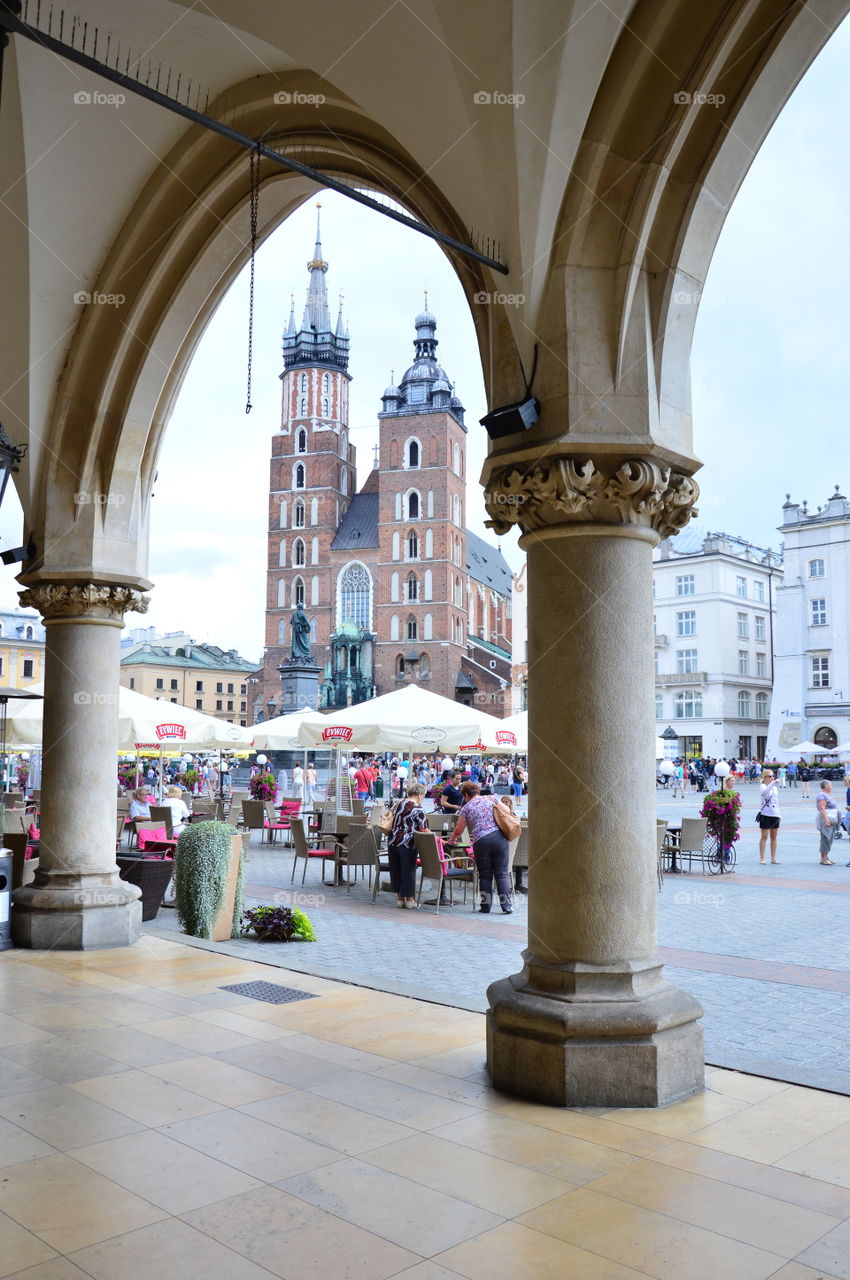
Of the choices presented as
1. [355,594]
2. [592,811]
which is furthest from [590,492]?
[355,594]

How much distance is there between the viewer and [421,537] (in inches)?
2918

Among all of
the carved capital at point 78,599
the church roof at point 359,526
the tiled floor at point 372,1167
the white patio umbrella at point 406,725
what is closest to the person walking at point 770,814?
the white patio umbrella at point 406,725

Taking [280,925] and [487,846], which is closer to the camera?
[280,925]

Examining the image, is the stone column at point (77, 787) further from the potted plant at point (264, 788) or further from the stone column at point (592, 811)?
the potted plant at point (264, 788)

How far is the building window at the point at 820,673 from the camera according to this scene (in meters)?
51.0

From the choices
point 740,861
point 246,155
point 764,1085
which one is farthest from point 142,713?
point 764,1085

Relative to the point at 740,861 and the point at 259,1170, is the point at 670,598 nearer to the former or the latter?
the point at 740,861

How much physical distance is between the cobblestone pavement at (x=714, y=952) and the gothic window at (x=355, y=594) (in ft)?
201

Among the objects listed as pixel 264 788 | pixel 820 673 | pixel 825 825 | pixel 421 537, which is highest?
pixel 421 537

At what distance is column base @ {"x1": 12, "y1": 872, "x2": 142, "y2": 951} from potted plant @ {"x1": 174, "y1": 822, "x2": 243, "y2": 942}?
633 millimetres

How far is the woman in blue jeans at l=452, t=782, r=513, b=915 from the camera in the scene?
38.2 ft

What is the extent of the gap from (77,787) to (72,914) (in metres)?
1.01

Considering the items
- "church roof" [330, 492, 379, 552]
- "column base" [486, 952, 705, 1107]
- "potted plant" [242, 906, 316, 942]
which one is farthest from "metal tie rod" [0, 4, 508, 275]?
"church roof" [330, 492, 379, 552]

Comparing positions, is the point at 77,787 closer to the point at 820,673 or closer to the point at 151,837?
the point at 151,837
